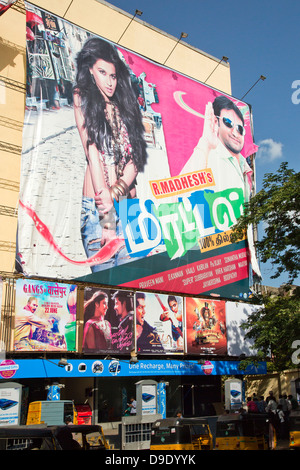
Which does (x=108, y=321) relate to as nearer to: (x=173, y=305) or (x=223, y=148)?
(x=173, y=305)

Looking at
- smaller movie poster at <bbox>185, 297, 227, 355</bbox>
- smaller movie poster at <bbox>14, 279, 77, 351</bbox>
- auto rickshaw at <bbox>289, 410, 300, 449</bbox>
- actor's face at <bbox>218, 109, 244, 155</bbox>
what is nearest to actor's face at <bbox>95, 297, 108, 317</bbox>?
smaller movie poster at <bbox>14, 279, 77, 351</bbox>

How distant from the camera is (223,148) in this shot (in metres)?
35.8

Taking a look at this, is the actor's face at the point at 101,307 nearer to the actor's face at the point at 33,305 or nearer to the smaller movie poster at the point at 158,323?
the smaller movie poster at the point at 158,323

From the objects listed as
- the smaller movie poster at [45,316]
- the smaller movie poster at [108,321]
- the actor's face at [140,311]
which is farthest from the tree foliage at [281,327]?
the smaller movie poster at [45,316]

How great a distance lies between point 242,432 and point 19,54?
72.4ft

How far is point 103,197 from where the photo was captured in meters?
28.1

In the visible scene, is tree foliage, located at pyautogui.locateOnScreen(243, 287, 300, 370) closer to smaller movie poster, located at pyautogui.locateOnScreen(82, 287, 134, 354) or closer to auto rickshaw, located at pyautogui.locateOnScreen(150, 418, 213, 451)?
smaller movie poster, located at pyautogui.locateOnScreen(82, 287, 134, 354)

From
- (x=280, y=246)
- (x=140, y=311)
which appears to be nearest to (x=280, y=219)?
(x=280, y=246)

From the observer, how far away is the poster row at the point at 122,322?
23703 millimetres

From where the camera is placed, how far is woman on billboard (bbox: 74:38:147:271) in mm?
27672

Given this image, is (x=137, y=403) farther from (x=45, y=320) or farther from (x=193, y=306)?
(x=193, y=306)
